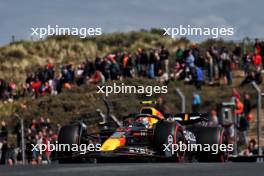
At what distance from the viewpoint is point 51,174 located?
401 inches

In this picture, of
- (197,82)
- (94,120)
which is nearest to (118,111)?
(94,120)

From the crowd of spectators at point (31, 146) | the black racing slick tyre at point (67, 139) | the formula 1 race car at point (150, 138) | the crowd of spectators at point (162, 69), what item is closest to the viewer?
the formula 1 race car at point (150, 138)

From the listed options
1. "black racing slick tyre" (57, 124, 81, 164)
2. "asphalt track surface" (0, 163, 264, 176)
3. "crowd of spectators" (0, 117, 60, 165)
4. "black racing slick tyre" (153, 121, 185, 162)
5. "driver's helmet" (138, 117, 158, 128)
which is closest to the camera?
"asphalt track surface" (0, 163, 264, 176)

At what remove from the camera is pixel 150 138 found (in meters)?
16.6

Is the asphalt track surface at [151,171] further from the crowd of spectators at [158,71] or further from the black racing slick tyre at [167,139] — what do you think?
the crowd of spectators at [158,71]

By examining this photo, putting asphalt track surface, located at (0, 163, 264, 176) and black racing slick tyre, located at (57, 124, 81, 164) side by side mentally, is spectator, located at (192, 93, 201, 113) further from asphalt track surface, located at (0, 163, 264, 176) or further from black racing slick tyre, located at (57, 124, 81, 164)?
asphalt track surface, located at (0, 163, 264, 176)

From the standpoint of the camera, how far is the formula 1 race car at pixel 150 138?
16047mm

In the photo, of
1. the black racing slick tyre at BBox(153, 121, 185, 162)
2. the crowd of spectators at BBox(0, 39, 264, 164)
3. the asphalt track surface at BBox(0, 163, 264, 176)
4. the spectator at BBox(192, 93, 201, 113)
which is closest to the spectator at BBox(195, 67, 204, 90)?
the crowd of spectators at BBox(0, 39, 264, 164)

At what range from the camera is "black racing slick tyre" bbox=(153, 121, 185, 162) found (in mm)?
15938

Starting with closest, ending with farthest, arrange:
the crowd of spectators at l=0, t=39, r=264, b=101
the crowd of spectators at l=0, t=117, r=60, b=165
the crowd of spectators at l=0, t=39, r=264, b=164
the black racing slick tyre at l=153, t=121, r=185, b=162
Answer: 1. the black racing slick tyre at l=153, t=121, r=185, b=162
2. the crowd of spectators at l=0, t=117, r=60, b=165
3. the crowd of spectators at l=0, t=39, r=264, b=164
4. the crowd of spectators at l=0, t=39, r=264, b=101

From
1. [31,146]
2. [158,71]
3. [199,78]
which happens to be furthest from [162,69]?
Result: [31,146]

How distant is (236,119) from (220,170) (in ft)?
39.3

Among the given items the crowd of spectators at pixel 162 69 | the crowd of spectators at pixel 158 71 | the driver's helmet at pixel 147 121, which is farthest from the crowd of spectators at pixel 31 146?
the driver's helmet at pixel 147 121

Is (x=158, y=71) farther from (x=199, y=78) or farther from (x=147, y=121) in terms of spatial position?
(x=147, y=121)
